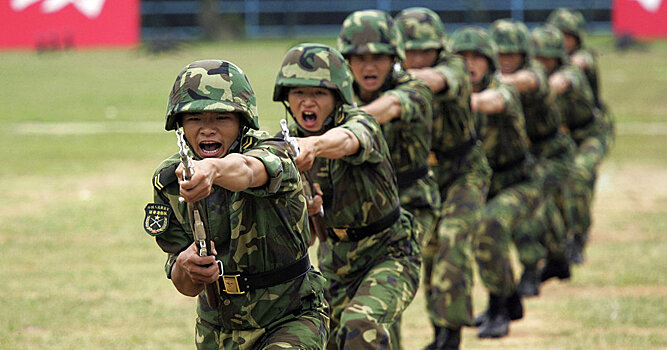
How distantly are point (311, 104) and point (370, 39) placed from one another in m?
1.36

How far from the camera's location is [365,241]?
6812mm

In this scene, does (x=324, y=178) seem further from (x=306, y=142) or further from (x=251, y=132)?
(x=251, y=132)

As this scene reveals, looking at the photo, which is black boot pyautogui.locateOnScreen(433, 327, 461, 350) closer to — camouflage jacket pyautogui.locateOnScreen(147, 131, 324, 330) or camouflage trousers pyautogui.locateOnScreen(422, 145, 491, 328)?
camouflage trousers pyautogui.locateOnScreen(422, 145, 491, 328)

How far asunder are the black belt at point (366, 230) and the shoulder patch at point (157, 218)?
76.8 inches

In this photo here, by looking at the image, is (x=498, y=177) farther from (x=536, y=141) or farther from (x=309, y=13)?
(x=309, y=13)

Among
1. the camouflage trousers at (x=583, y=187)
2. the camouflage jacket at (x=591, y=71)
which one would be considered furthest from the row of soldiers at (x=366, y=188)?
the camouflage jacket at (x=591, y=71)

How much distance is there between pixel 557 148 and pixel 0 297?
582 cm

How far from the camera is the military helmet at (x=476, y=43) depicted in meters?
9.93

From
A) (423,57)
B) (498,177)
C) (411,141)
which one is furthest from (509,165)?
(411,141)

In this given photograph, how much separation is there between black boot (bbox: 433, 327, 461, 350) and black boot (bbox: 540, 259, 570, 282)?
10.5 feet

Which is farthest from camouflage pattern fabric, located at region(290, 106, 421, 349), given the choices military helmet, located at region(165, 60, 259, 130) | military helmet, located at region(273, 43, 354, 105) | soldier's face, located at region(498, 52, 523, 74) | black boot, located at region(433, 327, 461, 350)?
soldier's face, located at region(498, 52, 523, 74)

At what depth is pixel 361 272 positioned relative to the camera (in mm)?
6891

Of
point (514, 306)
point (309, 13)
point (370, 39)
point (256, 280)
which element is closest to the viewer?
point (256, 280)

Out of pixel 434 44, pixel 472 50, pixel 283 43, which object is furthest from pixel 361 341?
pixel 283 43
